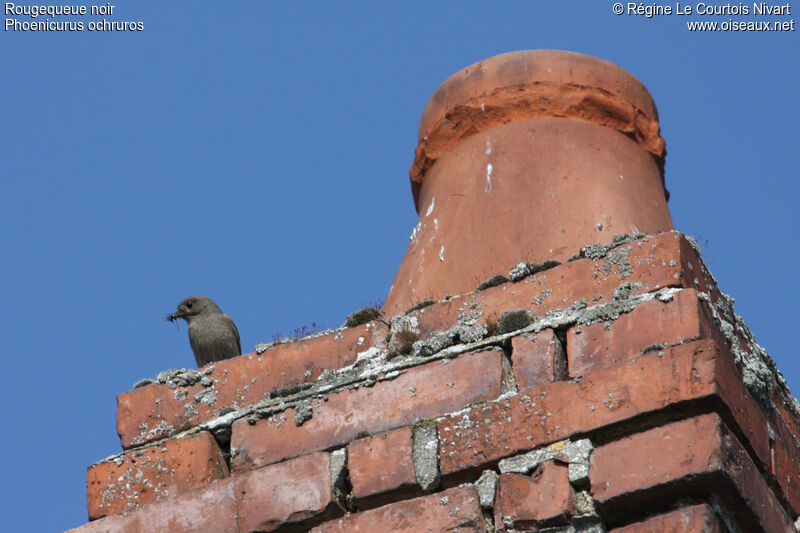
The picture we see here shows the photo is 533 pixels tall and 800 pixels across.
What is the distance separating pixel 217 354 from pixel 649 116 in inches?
94.9

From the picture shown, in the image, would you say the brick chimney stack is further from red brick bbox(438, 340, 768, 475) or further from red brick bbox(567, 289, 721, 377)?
red brick bbox(438, 340, 768, 475)

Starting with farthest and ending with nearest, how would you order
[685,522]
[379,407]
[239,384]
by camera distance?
[239,384] → [379,407] → [685,522]

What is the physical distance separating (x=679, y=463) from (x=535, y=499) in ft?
1.20

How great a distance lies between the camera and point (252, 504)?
135 inches

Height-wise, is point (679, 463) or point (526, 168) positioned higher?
point (526, 168)

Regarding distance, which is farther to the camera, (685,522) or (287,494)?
(287,494)

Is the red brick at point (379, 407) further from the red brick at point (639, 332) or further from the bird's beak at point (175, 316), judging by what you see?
the bird's beak at point (175, 316)

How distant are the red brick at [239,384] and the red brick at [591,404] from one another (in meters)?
0.60

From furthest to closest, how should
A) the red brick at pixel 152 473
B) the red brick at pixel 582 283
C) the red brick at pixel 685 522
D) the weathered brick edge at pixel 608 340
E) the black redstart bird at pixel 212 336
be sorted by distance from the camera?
the black redstart bird at pixel 212 336 → the red brick at pixel 152 473 → the red brick at pixel 582 283 → the weathered brick edge at pixel 608 340 → the red brick at pixel 685 522

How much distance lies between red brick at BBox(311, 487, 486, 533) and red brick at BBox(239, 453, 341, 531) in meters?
0.09

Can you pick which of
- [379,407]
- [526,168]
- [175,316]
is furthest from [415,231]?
[175,316]

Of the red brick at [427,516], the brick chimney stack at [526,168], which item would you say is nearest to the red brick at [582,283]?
the brick chimney stack at [526,168]

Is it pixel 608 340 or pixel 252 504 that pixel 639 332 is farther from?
pixel 252 504

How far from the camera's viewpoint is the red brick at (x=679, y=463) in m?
2.97
